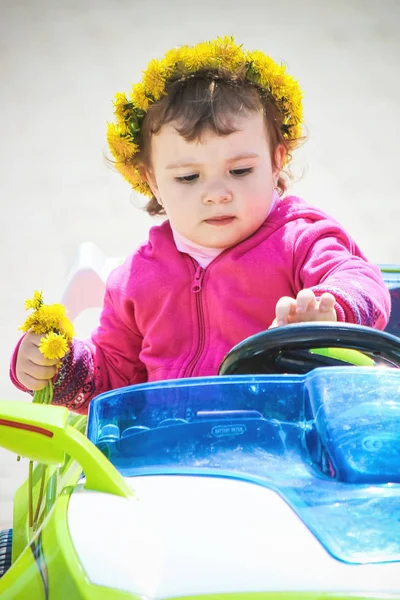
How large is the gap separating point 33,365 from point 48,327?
0.08 meters

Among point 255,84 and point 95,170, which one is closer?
point 255,84

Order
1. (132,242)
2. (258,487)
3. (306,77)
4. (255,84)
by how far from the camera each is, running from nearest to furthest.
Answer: (258,487) < (255,84) < (132,242) < (306,77)

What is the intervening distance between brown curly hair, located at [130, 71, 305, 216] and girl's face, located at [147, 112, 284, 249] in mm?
16

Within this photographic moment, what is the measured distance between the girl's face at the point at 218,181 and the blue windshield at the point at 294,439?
1.71 feet

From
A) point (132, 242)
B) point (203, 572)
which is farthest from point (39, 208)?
point (203, 572)

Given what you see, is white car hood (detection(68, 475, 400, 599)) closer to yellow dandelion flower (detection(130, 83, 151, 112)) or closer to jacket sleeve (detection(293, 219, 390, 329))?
jacket sleeve (detection(293, 219, 390, 329))

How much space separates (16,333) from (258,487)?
2.35m

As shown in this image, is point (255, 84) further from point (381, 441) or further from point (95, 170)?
point (95, 170)

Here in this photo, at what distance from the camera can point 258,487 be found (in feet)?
2.74

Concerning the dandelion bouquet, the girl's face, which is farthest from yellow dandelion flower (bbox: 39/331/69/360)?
the girl's face

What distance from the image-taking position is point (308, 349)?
1.20 m

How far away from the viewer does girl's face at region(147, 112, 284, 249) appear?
5.04 feet

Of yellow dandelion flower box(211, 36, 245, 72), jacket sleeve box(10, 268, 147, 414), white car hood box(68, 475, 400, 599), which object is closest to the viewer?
white car hood box(68, 475, 400, 599)

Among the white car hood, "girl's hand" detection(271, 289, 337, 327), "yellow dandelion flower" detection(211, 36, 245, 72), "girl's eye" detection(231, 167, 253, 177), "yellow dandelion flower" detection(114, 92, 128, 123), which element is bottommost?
the white car hood
